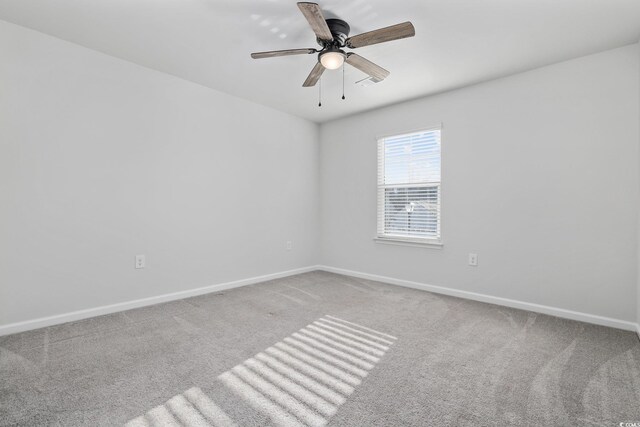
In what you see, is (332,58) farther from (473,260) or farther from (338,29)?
(473,260)

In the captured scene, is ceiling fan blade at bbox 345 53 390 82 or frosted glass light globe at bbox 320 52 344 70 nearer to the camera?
frosted glass light globe at bbox 320 52 344 70

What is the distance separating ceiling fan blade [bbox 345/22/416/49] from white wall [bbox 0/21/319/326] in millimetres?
2147

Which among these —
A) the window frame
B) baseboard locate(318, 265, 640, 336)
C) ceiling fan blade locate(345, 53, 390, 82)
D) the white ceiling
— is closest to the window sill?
the window frame

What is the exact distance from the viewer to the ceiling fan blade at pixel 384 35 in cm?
187

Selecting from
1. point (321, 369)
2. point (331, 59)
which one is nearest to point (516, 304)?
point (321, 369)

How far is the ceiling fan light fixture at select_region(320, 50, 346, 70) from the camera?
215cm

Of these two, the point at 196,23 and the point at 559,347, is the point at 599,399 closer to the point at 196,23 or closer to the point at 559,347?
the point at 559,347

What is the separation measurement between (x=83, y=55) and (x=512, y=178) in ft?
13.7

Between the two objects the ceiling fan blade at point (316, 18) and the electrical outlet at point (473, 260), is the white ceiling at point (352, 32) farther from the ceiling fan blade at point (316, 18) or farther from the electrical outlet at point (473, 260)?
the electrical outlet at point (473, 260)

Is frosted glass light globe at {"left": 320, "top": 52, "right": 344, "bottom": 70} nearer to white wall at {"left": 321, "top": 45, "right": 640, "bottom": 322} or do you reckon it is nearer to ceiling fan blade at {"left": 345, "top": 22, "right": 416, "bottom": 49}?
ceiling fan blade at {"left": 345, "top": 22, "right": 416, "bottom": 49}

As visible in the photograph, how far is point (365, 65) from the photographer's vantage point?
7.80ft

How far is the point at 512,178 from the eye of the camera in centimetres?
308

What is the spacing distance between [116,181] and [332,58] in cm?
227

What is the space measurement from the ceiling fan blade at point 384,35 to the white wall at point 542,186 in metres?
1.76
